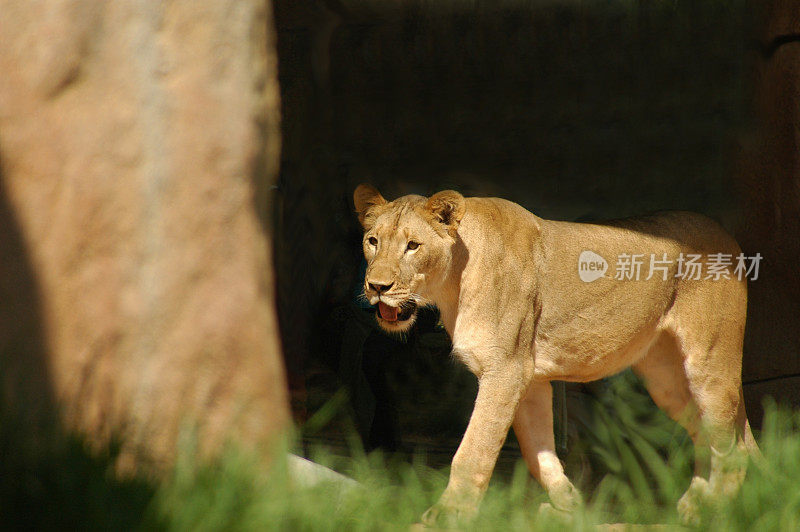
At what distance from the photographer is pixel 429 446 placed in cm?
616

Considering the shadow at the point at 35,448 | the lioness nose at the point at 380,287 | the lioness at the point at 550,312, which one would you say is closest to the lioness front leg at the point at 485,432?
the lioness at the point at 550,312

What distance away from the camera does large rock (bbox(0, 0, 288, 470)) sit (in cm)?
290

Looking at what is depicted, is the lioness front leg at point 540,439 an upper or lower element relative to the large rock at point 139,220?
lower

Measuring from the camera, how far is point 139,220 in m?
2.99

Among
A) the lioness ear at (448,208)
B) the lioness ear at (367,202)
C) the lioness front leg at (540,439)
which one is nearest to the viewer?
the lioness ear at (448,208)

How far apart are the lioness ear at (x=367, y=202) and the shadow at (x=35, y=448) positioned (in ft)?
5.52

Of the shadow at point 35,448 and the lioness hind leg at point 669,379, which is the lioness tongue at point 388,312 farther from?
the lioness hind leg at point 669,379

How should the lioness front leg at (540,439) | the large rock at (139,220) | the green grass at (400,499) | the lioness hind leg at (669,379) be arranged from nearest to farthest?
1. the green grass at (400,499)
2. the large rock at (139,220)
3. the lioness front leg at (540,439)
4. the lioness hind leg at (669,379)

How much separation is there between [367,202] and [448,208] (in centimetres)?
43

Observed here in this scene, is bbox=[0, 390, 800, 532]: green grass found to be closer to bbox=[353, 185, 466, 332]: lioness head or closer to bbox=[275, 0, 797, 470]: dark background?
bbox=[353, 185, 466, 332]: lioness head

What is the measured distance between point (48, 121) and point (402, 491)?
168 cm

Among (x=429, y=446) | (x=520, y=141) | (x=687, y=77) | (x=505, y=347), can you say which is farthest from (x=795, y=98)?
(x=429, y=446)

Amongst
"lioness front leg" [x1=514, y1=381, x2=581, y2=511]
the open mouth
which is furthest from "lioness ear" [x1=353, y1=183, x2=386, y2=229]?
"lioness front leg" [x1=514, y1=381, x2=581, y2=511]

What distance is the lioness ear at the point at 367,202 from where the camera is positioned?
4.26 meters
